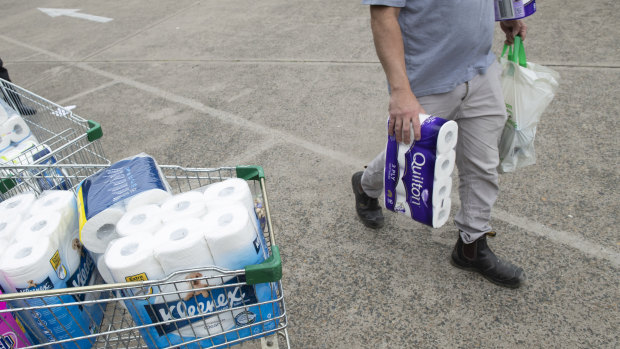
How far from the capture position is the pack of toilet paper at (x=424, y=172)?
2.14 metres

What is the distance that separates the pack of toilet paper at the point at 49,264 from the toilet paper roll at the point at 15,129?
1.15 metres

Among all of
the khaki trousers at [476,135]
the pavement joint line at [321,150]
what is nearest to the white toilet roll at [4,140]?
the pavement joint line at [321,150]

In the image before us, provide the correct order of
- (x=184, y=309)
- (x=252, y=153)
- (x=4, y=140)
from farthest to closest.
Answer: (x=252, y=153) → (x=4, y=140) → (x=184, y=309)

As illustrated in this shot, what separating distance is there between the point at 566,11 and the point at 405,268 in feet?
17.3

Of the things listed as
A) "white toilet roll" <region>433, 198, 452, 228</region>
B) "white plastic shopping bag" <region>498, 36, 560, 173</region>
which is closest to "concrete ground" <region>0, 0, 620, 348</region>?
"white toilet roll" <region>433, 198, 452, 228</region>

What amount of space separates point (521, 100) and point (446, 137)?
0.75 metres

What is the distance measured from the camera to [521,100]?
2.59m

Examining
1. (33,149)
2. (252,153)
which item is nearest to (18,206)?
(33,149)

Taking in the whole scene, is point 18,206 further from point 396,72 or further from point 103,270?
point 396,72

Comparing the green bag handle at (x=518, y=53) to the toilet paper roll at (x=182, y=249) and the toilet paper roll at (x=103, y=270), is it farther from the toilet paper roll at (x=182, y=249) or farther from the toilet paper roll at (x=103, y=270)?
the toilet paper roll at (x=103, y=270)

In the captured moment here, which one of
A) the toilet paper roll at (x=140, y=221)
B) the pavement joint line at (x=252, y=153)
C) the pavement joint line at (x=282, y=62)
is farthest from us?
the pavement joint line at (x=282, y=62)

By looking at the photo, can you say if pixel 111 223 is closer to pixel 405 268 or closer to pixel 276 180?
pixel 405 268

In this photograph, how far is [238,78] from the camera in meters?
5.96

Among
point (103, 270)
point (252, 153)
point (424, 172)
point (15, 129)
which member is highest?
point (15, 129)
